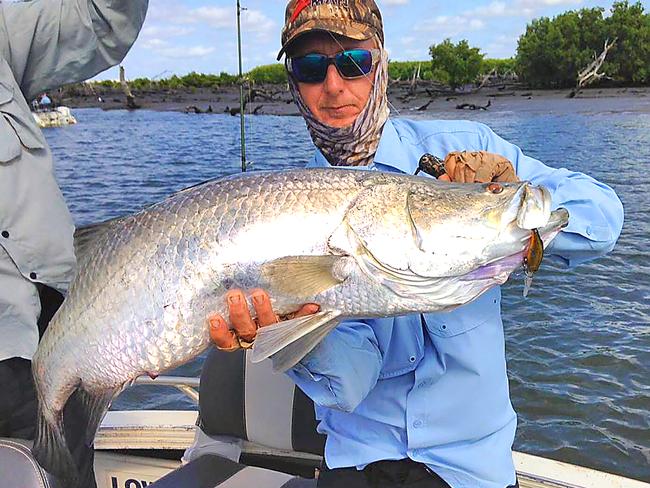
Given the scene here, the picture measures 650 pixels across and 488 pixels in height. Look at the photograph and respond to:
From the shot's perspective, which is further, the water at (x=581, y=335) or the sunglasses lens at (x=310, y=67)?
the water at (x=581, y=335)

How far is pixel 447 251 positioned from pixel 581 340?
7.40 metres

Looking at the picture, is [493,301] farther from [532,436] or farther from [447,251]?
[532,436]

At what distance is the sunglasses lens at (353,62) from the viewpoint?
8.82 ft

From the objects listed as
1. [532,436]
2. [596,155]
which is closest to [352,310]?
[532,436]

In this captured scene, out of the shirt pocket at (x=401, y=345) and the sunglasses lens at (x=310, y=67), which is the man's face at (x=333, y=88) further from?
the shirt pocket at (x=401, y=345)

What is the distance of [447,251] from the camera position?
6.92ft

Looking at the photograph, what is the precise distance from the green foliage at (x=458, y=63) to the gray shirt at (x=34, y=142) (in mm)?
73854

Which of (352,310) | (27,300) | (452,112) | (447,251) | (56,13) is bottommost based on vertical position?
(452,112)

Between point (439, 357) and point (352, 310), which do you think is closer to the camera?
point (352, 310)

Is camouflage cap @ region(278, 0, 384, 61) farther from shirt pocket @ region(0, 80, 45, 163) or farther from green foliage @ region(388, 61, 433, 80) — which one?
green foliage @ region(388, 61, 433, 80)

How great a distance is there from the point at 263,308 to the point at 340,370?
405 mm

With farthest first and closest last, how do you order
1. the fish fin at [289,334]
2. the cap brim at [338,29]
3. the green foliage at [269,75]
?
1. the green foliage at [269,75]
2. the cap brim at [338,29]
3. the fish fin at [289,334]

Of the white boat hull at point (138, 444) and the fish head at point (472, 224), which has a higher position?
the fish head at point (472, 224)

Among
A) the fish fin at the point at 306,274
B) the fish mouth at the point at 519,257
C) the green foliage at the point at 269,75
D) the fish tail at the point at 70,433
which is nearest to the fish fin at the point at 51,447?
the fish tail at the point at 70,433
